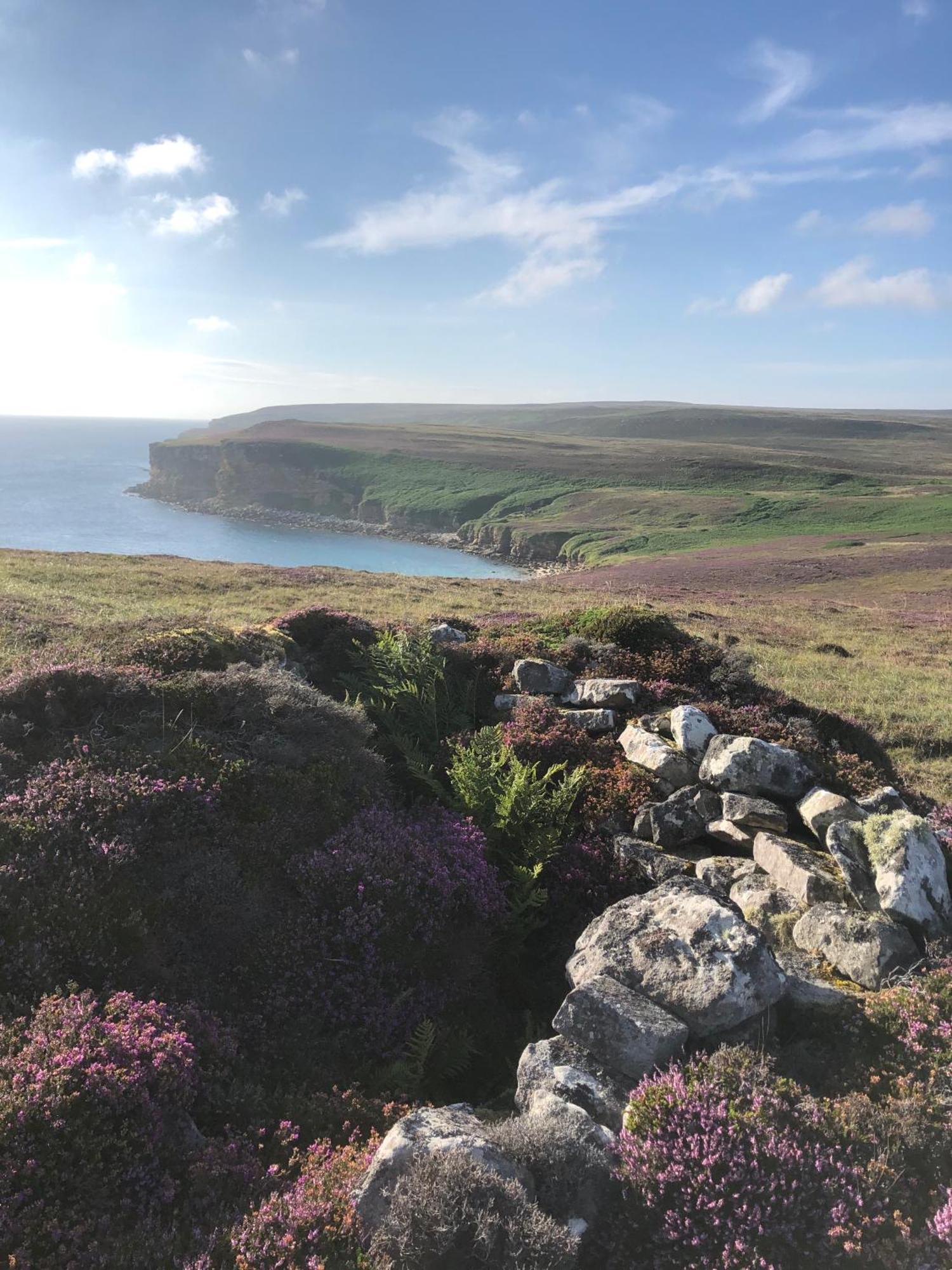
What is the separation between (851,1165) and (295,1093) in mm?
3489

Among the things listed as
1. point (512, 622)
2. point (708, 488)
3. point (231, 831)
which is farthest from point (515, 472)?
point (231, 831)

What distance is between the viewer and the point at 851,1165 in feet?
12.7

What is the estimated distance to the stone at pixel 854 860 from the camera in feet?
20.7

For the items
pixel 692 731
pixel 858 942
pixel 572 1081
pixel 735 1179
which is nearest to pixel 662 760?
pixel 692 731

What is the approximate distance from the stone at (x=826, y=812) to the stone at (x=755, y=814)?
0.83 feet

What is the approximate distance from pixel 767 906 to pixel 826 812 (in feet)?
5.06

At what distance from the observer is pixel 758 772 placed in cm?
798

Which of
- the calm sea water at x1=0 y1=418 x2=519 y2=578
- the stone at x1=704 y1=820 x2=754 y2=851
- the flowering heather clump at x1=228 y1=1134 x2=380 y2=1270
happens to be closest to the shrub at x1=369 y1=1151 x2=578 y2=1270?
the flowering heather clump at x1=228 y1=1134 x2=380 y2=1270

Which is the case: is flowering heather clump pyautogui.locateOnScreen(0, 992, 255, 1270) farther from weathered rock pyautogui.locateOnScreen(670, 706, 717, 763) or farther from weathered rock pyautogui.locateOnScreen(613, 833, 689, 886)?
weathered rock pyautogui.locateOnScreen(670, 706, 717, 763)

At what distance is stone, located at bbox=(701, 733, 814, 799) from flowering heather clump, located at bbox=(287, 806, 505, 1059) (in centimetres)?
304

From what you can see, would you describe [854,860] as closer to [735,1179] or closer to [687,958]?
[687,958]

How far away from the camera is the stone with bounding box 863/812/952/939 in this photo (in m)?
5.98

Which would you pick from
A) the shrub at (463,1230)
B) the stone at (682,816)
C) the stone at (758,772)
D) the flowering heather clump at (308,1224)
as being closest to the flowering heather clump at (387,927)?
the flowering heather clump at (308,1224)

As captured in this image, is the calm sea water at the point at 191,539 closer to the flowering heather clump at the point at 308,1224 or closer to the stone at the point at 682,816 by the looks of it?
the stone at the point at 682,816
